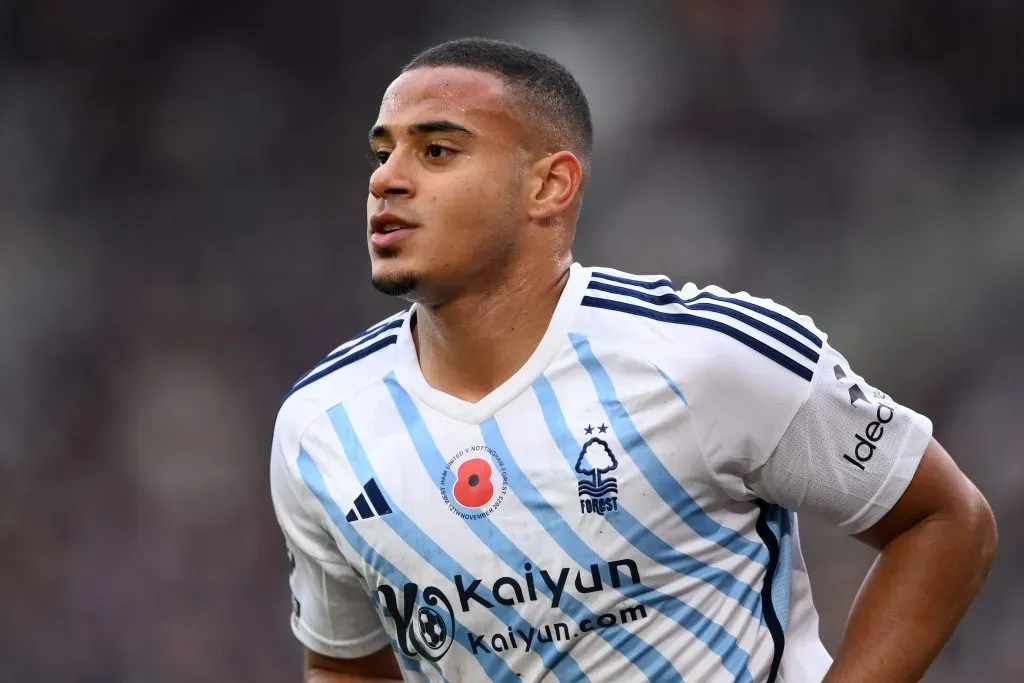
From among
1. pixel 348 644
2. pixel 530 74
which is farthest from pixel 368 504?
pixel 530 74

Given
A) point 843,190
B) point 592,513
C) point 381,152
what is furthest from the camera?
point 843,190

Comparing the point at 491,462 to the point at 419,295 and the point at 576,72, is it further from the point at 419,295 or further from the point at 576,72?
the point at 576,72

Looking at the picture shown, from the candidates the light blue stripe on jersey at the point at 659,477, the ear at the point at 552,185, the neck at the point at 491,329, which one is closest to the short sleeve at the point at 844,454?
the light blue stripe on jersey at the point at 659,477

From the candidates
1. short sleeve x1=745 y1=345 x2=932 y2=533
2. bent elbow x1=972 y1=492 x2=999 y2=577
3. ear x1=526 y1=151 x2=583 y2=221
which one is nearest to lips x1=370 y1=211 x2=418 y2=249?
ear x1=526 y1=151 x2=583 y2=221

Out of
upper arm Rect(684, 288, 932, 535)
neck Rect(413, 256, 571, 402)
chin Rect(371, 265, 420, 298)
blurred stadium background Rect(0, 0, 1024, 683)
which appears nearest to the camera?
upper arm Rect(684, 288, 932, 535)

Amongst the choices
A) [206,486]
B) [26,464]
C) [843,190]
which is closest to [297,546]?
[206,486]

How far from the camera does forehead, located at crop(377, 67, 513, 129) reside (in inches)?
106

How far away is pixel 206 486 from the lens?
593 cm

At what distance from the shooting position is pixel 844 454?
252 centimetres

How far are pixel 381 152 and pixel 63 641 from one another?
3.87 m

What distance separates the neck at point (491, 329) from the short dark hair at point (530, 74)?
369 millimetres

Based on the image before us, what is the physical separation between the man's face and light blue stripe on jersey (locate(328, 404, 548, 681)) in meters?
0.39

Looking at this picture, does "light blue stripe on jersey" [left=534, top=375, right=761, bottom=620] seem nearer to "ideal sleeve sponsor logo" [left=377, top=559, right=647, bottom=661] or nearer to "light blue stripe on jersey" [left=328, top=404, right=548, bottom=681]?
"ideal sleeve sponsor logo" [left=377, top=559, right=647, bottom=661]

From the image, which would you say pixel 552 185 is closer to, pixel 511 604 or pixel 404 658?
pixel 511 604
